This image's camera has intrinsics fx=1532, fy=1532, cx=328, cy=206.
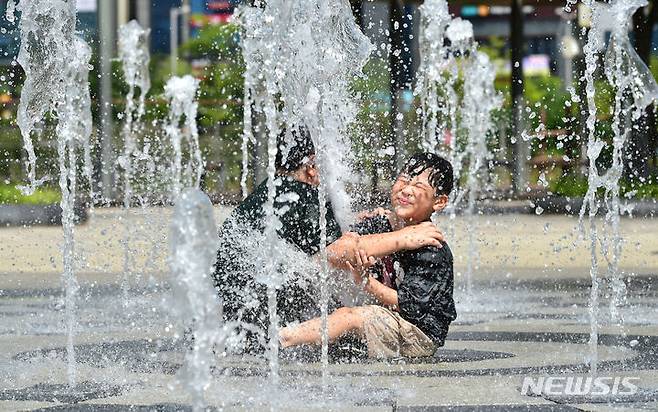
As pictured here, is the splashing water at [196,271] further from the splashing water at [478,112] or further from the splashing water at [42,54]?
the splashing water at [478,112]

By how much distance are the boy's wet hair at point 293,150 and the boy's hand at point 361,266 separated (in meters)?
0.51

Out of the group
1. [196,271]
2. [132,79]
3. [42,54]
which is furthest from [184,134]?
[196,271]

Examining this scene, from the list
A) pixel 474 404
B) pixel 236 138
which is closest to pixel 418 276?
pixel 474 404

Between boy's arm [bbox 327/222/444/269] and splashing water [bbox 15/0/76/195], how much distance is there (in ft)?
10.1

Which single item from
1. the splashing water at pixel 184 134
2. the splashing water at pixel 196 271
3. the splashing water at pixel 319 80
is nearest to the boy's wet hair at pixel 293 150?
the splashing water at pixel 319 80

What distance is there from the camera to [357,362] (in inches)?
226

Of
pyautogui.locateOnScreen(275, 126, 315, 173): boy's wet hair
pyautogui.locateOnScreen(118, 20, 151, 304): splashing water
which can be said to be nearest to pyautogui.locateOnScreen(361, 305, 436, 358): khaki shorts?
pyautogui.locateOnScreen(275, 126, 315, 173): boy's wet hair

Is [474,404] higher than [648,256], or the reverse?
[474,404]

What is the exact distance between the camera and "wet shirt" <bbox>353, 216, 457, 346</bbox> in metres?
5.72

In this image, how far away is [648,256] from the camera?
12.3 meters

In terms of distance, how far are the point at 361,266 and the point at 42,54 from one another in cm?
499

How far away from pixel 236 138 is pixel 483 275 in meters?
10.3

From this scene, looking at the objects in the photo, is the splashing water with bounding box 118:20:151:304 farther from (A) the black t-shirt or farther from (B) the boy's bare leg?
(B) the boy's bare leg

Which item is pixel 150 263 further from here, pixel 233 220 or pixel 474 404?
pixel 474 404
